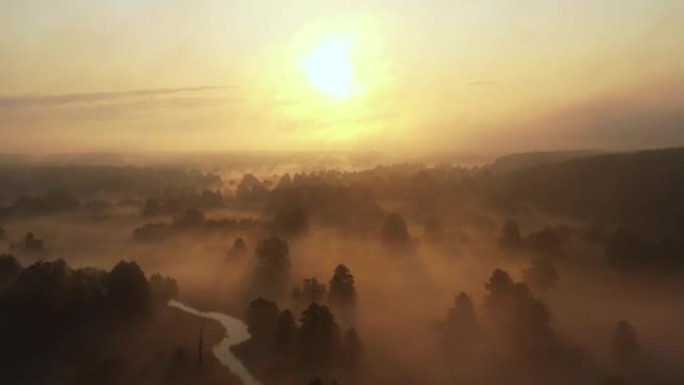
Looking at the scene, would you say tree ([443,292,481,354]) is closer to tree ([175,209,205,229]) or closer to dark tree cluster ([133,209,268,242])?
dark tree cluster ([133,209,268,242])

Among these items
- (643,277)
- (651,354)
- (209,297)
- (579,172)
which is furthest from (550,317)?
(579,172)

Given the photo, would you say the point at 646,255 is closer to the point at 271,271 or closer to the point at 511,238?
the point at 511,238

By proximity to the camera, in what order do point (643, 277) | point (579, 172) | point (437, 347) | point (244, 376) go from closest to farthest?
point (244, 376) → point (437, 347) → point (643, 277) → point (579, 172)

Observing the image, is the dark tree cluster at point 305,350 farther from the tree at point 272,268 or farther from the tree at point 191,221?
the tree at point 191,221

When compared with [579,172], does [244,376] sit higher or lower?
lower

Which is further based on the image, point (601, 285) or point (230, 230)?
point (230, 230)

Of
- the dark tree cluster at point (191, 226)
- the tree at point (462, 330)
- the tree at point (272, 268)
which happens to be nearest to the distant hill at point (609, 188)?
the tree at point (462, 330)

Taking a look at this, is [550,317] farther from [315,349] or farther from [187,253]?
[187,253]

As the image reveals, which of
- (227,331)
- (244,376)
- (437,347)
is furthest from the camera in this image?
(227,331)
